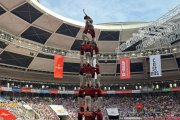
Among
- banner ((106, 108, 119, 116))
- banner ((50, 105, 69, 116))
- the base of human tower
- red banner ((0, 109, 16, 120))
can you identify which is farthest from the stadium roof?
the base of human tower

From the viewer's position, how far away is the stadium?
1881 inches

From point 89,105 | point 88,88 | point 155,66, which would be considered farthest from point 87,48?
point 155,66

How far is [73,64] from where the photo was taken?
6072 cm

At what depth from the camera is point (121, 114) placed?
6072 cm

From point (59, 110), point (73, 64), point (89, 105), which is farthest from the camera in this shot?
point (73, 64)

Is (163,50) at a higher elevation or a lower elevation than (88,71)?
higher

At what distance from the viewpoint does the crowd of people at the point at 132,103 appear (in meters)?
58.1

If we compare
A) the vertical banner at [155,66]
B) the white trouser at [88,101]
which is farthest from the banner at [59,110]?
the white trouser at [88,101]

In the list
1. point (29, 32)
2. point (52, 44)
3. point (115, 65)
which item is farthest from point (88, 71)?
point (115, 65)

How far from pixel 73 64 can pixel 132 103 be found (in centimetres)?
1451

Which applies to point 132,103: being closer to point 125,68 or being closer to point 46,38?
point 125,68

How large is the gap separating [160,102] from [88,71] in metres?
46.8

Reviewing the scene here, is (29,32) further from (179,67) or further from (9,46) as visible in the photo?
(179,67)

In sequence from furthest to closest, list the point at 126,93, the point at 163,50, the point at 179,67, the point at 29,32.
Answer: the point at 126,93
the point at 179,67
the point at 163,50
the point at 29,32
